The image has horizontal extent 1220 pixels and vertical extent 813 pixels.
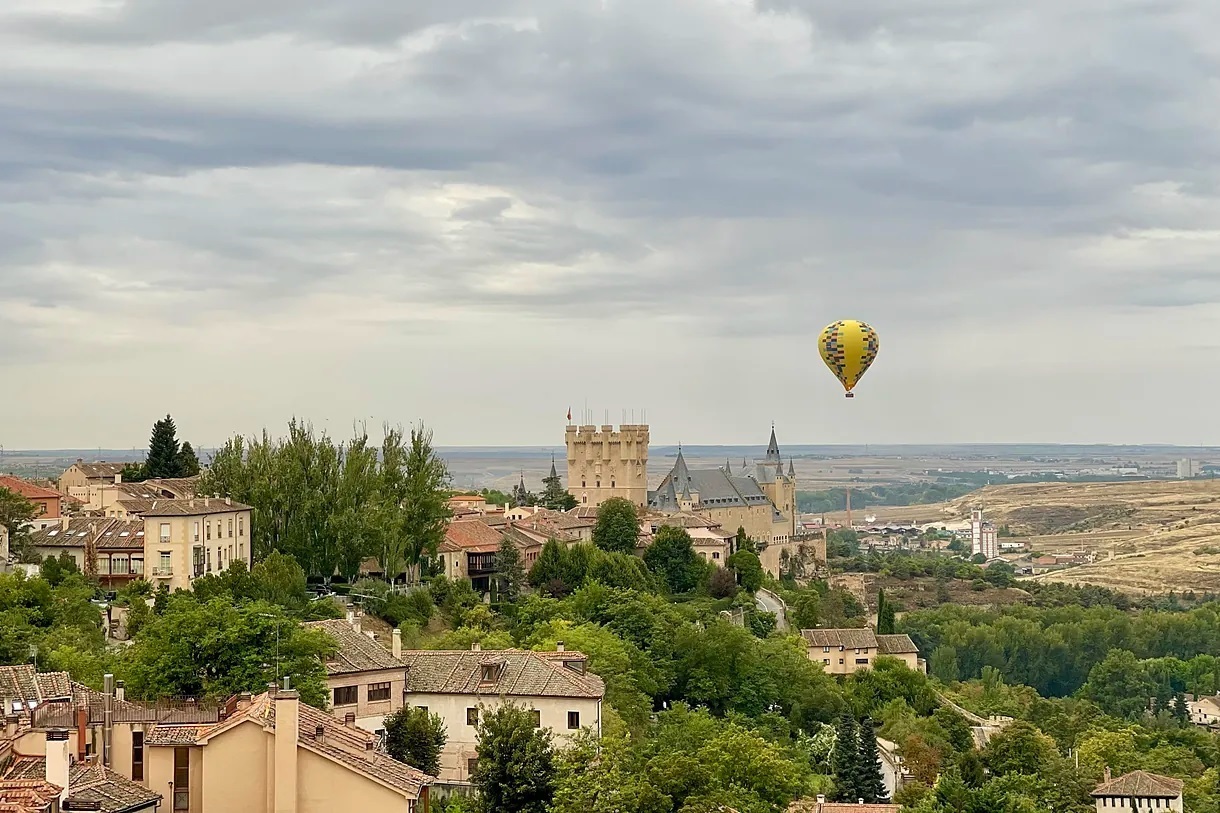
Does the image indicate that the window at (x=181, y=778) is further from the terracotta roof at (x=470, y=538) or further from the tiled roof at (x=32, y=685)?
the terracotta roof at (x=470, y=538)

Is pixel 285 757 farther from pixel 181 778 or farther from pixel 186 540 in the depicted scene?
pixel 186 540

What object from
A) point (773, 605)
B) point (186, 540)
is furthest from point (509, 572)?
point (773, 605)

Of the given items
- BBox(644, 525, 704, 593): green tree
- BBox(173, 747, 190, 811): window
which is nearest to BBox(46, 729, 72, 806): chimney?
BBox(173, 747, 190, 811): window

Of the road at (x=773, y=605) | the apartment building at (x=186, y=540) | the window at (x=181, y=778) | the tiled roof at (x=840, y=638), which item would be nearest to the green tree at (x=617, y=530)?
the road at (x=773, y=605)

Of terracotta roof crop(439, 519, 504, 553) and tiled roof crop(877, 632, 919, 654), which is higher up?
terracotta roof crop(439, 519, 504, 553)

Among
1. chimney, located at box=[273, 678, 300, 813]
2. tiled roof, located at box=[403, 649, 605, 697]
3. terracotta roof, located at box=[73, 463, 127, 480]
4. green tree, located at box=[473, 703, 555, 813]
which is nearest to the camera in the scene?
chimney, located at box=[273, 678, 300, 813]

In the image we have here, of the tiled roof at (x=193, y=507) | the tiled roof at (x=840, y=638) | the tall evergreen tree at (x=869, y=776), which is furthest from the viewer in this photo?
the tiled roof at (x=840, y=638)

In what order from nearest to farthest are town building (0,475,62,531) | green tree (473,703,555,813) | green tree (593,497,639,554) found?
green tree (473,703,555,813) → town building (0,475,62,531) → green tree (593,497,639,554)

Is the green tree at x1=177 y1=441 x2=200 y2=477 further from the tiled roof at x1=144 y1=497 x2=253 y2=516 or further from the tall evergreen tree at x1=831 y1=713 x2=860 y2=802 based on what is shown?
the tall evergreen tree at x1=831 y1=713 x2=860 y2=802

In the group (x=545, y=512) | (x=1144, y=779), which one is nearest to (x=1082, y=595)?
(x=545, y=512)
